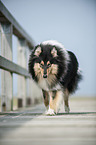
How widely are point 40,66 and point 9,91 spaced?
3.11m

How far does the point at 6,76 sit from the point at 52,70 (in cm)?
279

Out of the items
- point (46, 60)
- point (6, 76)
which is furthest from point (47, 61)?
point (6, 76)

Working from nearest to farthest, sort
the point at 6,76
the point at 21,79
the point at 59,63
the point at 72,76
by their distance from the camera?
1. the point at 59,63
2. the point at 72,76
3. the point at 6,76
4. the point at 21,79

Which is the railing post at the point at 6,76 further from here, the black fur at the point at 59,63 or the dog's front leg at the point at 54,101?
the dog's front leg at the point at 54,101

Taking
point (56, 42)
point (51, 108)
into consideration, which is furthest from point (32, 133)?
point (56, 42)

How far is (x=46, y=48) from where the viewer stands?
5.75 m

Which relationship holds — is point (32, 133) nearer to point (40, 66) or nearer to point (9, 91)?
point (40, 66)

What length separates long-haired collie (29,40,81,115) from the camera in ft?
18.3

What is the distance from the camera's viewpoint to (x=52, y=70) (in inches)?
228

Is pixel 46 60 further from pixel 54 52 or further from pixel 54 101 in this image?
pixel 54 101

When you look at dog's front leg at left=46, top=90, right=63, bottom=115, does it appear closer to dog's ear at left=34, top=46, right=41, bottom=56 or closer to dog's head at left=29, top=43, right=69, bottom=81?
dog's head at left=29, top=43, right=69, bottom=81

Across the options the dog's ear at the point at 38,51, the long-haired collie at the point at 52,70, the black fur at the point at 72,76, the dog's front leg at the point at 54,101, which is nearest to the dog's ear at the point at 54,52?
the long-haired collie at the point at 52,70

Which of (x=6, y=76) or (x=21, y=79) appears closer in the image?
(x=6, y=76)

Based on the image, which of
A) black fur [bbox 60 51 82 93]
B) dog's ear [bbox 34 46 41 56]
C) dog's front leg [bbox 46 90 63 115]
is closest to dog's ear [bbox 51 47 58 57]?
dog's ear [bbox 34 46 41 56]
